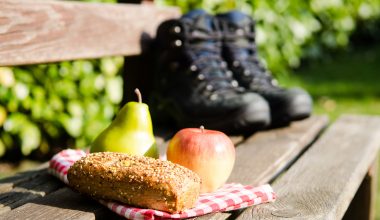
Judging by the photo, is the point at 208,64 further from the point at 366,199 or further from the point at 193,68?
the point at 366,199

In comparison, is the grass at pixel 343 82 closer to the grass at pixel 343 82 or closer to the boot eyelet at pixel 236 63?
the grass at pixel 343 82

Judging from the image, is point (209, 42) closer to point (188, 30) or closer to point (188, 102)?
point (188, 30)

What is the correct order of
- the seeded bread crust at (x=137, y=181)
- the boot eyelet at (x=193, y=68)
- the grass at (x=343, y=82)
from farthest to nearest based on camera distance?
1. the grass at (x=343, y=82)
2. the boot eyelet at (x=193, y=68)
3. the seeded bread crust at (x=137, y=181)

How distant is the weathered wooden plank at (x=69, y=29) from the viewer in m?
2.02

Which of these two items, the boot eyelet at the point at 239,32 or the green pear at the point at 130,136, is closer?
the green pear at the point at 130,136

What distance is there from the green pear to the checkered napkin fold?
171 mm

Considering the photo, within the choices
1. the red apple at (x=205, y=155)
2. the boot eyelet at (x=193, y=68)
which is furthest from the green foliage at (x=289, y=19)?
the red apple at (x=205, y=155)

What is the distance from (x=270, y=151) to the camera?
2266 mm

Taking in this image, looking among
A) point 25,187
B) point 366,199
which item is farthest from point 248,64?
point 25,187

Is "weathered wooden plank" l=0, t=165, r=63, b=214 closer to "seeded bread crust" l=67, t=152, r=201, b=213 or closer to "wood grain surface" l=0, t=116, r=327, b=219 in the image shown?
"wood grain surface" l=0, t=116, r=327, b=219

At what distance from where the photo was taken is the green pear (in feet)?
5.72

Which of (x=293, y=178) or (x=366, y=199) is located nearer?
(x=293, y=178)

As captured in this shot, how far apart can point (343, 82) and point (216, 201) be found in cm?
604

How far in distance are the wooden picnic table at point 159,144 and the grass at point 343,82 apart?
9.69 ft
